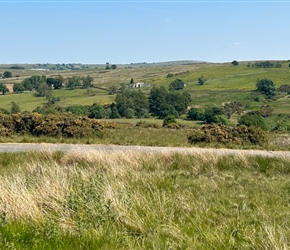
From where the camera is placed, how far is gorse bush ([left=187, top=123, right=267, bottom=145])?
2394 centimetres

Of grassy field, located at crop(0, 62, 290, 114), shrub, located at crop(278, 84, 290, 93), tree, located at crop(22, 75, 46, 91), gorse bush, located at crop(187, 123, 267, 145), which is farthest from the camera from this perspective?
tree, located at crop(22, 75, 46, 91)

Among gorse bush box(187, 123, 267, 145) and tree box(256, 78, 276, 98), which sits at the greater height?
gorse bush box(187, 123, 267, 145)

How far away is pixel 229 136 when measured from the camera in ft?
80.3

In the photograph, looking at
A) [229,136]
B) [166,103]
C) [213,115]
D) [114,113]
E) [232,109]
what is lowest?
[232,109]

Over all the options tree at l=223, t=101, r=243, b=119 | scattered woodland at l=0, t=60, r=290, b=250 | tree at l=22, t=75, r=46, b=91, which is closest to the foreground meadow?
scattered woodland at l=0, t=60, r=290, b=250

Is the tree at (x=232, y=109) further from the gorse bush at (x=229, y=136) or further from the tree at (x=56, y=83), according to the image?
the tree at (x=56, y=83)

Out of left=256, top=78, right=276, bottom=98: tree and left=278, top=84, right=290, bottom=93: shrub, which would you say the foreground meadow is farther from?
left=278, top=84, right=290, bottom=93: shrub

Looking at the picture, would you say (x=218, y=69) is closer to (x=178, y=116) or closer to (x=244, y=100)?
(x=244, y=100)

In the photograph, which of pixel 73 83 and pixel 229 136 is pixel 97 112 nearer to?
pixel 229 136

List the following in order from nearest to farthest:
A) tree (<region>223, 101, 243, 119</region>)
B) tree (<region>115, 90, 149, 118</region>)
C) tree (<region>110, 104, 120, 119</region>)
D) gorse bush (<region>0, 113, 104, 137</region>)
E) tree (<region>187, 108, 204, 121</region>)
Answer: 1. gorse bush (<region>0, 113, 104, 137</region>)
2. tree (<region>187, 108, 204, 121</region>)
3. tree (<region>110, 104, 120, 119</region>)
4. tree (<region>115, 90, 149, 118</region>)
5. tree (<region>223, 101, 243, 119</region>)

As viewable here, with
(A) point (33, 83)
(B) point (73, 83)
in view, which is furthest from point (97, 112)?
(A) point (33, 83)

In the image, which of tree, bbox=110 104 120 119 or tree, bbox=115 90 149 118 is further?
tree, bbox=115 90 149 118

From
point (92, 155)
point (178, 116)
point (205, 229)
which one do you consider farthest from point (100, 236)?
point (178, 116)

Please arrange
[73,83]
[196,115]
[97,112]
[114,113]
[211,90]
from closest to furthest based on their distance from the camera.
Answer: [97,112] → [196,115] → [114,113] → [211,90] → [73,83]
